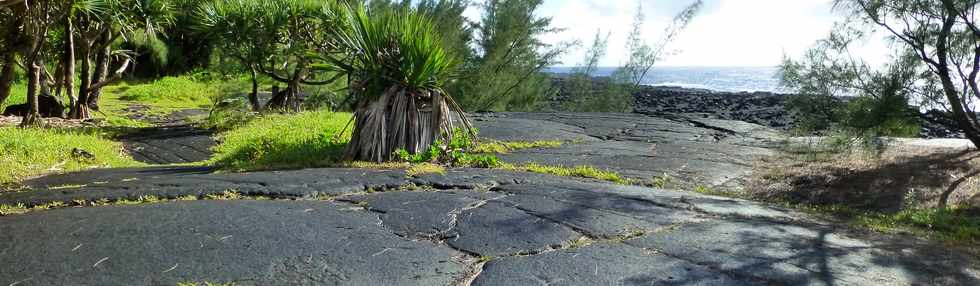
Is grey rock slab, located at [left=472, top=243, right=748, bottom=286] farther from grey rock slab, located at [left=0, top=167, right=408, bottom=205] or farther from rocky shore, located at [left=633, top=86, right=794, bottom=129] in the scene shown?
rocky shore, located at [left=633, top=86, right=794, bottom=129]

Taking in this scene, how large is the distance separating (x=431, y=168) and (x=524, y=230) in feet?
8.67

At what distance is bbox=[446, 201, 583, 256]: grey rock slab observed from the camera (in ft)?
12.2

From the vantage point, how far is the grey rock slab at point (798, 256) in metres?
3.41

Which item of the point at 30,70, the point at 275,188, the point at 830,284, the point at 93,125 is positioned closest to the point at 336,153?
the point at 275,188

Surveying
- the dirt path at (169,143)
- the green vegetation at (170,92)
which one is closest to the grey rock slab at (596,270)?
the dirt path at (169,143)

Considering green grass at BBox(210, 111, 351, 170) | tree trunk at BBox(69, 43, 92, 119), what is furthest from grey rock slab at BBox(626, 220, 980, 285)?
tree trunk at BBox(69, 43, 92, 119)

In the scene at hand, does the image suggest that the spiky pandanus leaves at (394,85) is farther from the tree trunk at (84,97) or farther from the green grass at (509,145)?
the tree trunk at (84,97)

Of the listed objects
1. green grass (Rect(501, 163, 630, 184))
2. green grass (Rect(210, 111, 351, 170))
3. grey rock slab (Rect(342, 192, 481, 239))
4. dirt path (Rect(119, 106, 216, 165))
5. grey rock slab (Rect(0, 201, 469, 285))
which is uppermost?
grey rock slab (Rect(342, 192, 481, 239))

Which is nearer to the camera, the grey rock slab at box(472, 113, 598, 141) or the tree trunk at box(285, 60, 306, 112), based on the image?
the grey rock slab at box(472, 113, 598, 141)

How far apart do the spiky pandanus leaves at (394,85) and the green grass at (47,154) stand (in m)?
3.28

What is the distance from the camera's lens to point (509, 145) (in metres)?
9.67

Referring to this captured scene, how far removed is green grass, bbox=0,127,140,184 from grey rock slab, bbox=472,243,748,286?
17.0 feet

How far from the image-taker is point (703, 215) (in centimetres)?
484

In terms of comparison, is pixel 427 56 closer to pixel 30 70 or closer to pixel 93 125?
pixel 30 70
